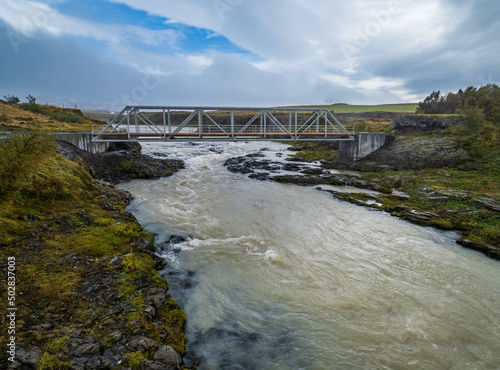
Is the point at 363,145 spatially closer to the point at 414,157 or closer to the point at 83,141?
the point at 414,157

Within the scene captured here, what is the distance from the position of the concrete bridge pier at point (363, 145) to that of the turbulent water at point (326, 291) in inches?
794

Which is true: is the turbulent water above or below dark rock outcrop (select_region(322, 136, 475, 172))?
below

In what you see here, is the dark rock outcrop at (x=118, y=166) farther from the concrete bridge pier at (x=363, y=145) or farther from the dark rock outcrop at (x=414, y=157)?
the concrete bridge pier at (x=363, y=145)

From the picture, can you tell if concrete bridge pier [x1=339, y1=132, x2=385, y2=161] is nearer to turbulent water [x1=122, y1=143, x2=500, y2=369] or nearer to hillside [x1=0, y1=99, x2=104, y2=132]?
turbulent water [x1=122, y1=143, x2=500, y2=369]

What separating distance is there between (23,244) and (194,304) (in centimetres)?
719

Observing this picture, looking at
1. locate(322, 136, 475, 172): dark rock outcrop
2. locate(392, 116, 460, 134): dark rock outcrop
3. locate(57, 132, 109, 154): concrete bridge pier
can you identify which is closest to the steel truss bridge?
locate(57, 132, 109, 154): concrete bridge pier

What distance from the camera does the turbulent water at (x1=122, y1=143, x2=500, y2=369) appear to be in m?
7.91

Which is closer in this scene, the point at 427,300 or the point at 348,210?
the point at 427,300

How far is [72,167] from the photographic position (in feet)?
61.3

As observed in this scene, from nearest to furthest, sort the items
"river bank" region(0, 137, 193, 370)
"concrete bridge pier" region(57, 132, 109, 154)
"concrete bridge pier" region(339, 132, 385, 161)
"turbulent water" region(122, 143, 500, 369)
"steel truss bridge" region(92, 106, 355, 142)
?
"river bank" region(0, 137, 193, 370), "turbulent water" region(122, 143, 500, 369), "concrete bridge pier" region(57, 132, 109, 154), "steel truss bridge" region(92, 106, 355, 142), "concrete bridge pier" region(339, 132, 385, 161)

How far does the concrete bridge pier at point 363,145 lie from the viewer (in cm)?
3666

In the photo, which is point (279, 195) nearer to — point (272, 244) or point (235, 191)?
point (235, 191)

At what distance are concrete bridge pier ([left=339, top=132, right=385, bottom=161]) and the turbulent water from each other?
66.1ft

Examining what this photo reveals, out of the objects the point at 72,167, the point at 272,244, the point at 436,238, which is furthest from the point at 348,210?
the point at 72,167
